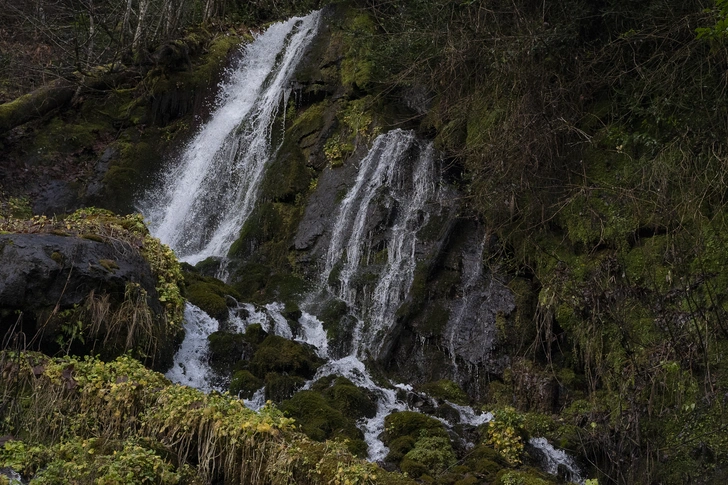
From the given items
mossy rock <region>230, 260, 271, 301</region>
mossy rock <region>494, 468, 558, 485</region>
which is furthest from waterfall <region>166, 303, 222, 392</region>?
mossy rock <region>494, 468, 558, 485</region>

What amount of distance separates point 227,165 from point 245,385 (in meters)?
7.33

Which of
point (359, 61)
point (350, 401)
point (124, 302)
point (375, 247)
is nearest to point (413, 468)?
point (350, 401)

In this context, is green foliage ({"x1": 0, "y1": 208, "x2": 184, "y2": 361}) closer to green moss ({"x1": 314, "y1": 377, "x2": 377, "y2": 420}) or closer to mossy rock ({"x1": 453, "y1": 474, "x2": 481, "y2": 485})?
green moss ({"x1": 314, "y1": 377, "x2": 377, "y2": 420})

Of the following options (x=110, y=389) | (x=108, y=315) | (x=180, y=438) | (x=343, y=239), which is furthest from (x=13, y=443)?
(x=343, y=239)

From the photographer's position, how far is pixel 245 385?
753cm

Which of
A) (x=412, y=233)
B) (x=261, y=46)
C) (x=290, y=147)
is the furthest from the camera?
(x=261, y=46)

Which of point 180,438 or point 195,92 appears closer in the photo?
point 180,438

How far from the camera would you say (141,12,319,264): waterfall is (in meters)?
12.9

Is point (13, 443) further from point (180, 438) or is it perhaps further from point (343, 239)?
point (343, 239)

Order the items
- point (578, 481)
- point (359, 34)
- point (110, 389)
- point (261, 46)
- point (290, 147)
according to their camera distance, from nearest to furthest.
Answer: point (110, 389) < point (578, 481) < point (359, 34) < point (290, 147) < point (261, 46)

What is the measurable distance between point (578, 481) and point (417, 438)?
1744 mm

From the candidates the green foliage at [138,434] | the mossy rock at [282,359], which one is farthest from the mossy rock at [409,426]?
the green foliage at [138,434]

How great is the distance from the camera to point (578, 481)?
7020mm

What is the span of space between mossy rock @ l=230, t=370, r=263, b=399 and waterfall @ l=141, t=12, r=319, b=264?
4.76 metres
